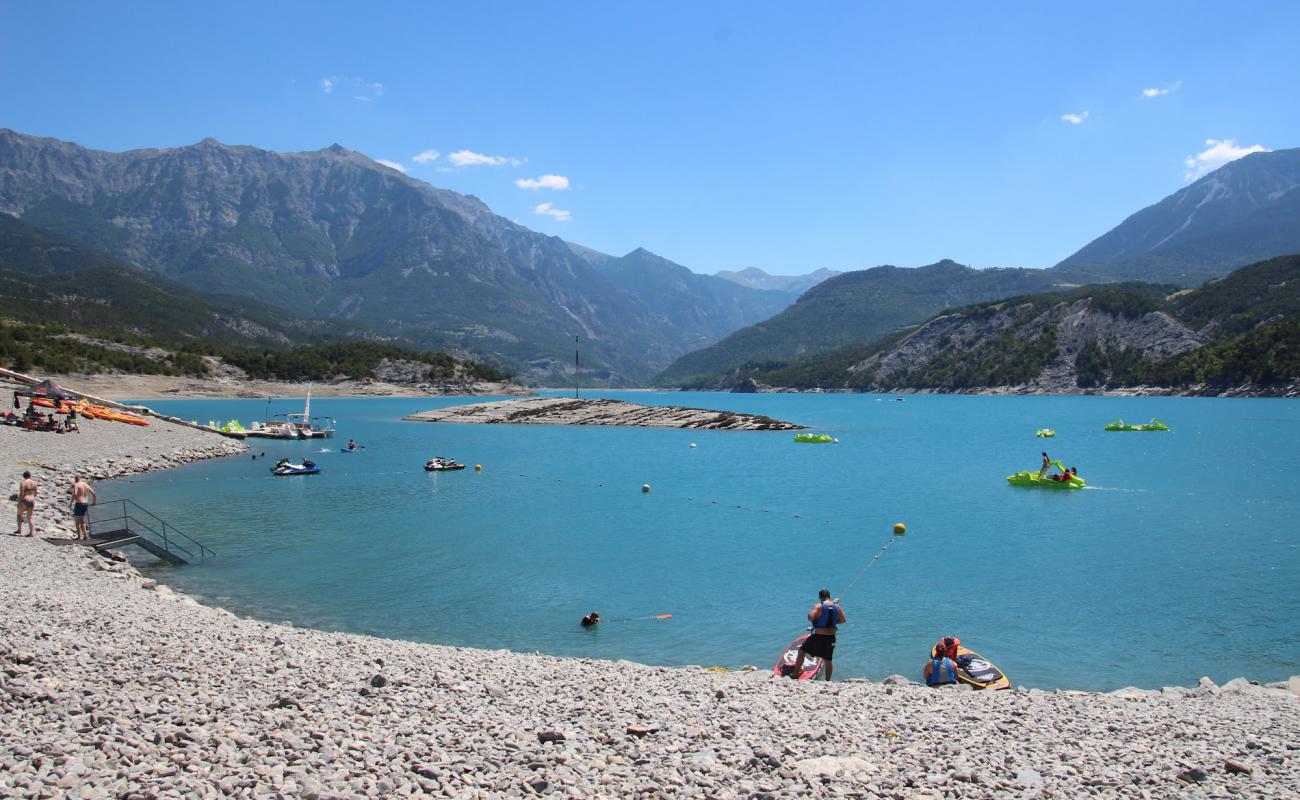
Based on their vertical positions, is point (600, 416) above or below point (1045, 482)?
below

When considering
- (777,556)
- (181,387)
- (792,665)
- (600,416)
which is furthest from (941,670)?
(181,387)

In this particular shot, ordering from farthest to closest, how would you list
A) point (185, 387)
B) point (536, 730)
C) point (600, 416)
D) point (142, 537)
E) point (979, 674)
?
point (185, 387), point (600, 416), point (142, 537), point (979, 674), point (536, 730)

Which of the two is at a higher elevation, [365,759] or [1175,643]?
[365,759]

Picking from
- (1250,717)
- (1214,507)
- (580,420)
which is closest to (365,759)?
(1250,717)

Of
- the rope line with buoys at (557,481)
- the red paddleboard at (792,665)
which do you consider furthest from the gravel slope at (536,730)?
the rope line with buoys at (557,481)

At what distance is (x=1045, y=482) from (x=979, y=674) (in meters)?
37.2

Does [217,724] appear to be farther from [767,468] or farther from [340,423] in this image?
[340,423]

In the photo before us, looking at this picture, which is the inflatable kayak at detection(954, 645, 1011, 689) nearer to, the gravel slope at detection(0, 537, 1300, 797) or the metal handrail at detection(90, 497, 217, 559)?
the gravel slope at detection(0, 537, 1300, 797)

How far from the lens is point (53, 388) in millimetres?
74062

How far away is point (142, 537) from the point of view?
93.4 ft

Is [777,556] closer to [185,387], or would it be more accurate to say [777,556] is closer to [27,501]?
[27,501]

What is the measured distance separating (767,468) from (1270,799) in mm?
53245

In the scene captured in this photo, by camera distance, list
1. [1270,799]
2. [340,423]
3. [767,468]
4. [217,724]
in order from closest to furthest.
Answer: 1. [1270,799]
2. [217,724]
3. [767,468]
4. [340,423]

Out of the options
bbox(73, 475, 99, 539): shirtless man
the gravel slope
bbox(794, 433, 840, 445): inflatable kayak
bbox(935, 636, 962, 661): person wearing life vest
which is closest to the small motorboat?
bbox(73, 475, 99, 539): shirtless man
